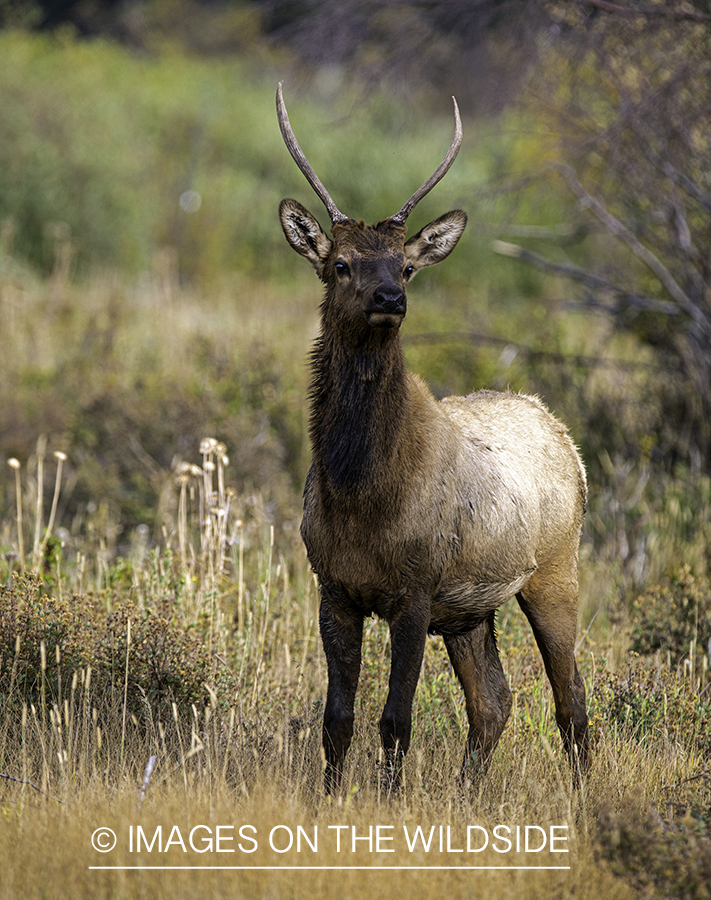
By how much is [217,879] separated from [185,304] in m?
11.6

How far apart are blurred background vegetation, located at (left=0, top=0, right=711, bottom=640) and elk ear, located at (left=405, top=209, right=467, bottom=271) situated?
9.26ft

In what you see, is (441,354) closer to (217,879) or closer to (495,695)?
(495,695)

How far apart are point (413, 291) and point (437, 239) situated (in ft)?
46.1

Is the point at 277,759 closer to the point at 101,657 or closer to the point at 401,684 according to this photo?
the point at 401,684

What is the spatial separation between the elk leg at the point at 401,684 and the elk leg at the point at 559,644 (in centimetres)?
89

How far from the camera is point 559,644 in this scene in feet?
16.3

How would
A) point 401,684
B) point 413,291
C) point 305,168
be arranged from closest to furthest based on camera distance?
point 401,684
point 305,168
point 413,291

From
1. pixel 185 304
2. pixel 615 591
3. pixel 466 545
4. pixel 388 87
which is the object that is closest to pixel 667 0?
pixel 388 87

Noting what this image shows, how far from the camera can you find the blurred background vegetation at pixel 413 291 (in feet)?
27.3

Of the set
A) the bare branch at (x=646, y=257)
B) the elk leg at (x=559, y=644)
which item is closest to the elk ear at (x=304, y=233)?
the elk leg at (x=559, y=644)

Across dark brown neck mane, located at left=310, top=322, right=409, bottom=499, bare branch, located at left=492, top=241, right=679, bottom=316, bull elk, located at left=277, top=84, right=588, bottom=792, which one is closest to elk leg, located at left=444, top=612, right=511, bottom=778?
bull elk, located at left=277, top=84, right=588, bottom=792

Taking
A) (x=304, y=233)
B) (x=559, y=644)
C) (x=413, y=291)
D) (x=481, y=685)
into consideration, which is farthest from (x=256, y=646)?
(x=413, y=291)

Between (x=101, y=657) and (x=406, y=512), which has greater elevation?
(x=406, y=512)

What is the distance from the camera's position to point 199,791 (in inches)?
153
